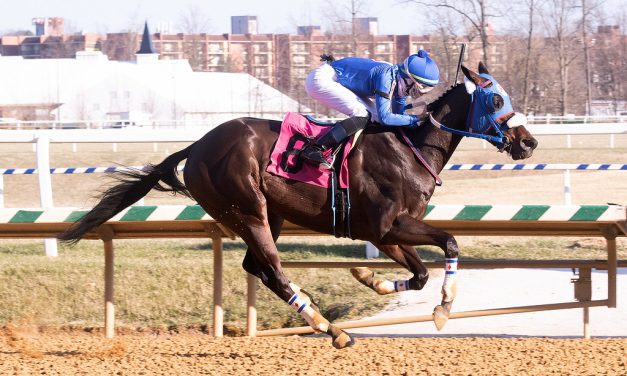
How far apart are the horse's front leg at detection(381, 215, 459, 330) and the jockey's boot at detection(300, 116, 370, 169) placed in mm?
541

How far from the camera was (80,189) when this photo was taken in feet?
55.3

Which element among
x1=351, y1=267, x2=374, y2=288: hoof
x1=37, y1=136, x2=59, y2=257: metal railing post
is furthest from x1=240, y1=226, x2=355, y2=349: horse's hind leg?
x1=37, y1=136, x2=59, y2=257: metal railing post

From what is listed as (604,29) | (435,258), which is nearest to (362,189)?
(435,258)

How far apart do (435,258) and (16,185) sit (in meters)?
9.66

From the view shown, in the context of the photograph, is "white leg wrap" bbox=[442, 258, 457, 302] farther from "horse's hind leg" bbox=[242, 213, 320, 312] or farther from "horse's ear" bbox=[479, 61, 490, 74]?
"horse's ear" bbox=[479, 61, 490, 74]

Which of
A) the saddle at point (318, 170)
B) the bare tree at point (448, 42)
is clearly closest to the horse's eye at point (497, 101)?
the saddle at point (318, 170)

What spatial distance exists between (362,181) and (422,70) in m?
0.72

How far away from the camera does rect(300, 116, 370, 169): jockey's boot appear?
5789 mm

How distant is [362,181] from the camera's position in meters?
5.86

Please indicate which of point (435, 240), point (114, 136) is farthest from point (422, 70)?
point (114, 136)

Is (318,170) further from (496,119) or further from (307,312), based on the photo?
(496,119)

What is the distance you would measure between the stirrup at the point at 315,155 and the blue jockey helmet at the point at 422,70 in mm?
682

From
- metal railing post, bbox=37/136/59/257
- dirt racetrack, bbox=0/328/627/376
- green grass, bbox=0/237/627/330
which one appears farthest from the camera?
metal railing post, bbox=37/136/59/257

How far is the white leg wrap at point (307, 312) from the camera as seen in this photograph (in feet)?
18.8
